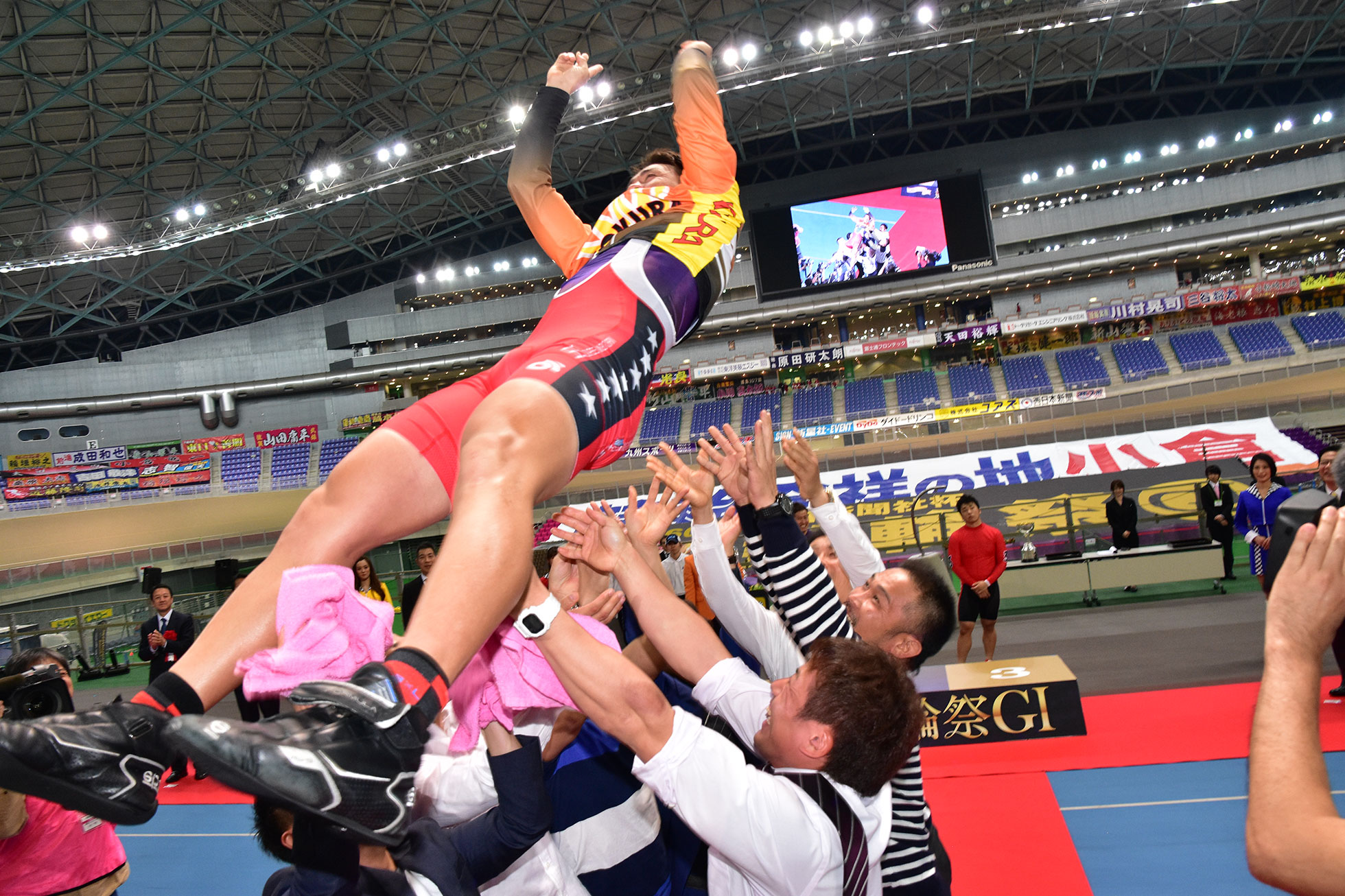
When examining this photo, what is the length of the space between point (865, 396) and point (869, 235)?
5303 millimetres

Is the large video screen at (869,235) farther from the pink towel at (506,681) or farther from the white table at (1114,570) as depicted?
the pink towel at (506,681)

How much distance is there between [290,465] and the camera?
1178 inches

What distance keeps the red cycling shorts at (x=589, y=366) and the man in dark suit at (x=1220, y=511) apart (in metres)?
10.1

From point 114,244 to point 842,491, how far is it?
18.6 metres

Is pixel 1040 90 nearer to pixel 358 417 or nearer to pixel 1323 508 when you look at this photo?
pixel 358 417

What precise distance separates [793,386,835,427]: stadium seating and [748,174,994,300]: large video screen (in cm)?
353

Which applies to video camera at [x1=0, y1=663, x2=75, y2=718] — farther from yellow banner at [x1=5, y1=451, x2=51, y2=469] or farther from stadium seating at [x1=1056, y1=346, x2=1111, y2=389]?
yellow banner at [x1=5, y1=451, x2=51, y2=469]

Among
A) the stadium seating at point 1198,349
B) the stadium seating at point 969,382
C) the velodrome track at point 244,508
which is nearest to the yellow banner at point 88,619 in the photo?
the velodrome track at point 244,508

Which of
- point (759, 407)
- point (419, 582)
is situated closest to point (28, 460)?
point (759, 407)

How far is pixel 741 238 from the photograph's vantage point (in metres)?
30.3

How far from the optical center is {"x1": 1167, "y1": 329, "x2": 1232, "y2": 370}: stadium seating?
24.3 meters

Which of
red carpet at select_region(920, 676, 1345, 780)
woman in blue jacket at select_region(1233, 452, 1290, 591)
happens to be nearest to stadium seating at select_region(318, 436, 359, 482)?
woman in blue jacket at select_region(1233, 452, 1290, 591)

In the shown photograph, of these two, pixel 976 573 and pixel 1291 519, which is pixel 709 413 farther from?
pixel 1291 519

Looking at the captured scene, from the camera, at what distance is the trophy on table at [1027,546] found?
10422 mm
